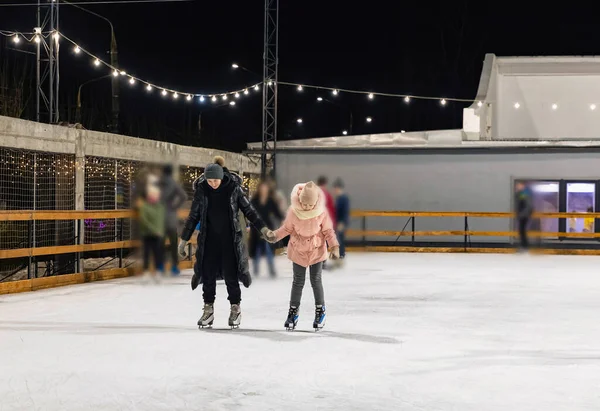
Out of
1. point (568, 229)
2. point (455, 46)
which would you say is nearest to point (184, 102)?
point (455, 46)

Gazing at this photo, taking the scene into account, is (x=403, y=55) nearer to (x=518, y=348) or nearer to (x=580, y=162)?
(x=580, y=162)

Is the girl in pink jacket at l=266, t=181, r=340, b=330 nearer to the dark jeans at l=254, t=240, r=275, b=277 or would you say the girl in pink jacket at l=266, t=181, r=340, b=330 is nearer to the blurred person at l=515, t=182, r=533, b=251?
the dark jeans at l=254, t=240, r=275, b=277

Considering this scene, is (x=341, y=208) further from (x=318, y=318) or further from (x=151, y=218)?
(x=318, y=318)

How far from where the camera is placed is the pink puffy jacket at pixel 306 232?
310 inches

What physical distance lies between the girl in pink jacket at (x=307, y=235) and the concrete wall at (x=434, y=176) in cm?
1657

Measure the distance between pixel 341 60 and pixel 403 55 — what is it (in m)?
5.03

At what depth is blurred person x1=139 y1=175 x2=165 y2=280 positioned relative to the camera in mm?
11711

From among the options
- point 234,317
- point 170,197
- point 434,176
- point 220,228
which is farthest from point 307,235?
point 434,176

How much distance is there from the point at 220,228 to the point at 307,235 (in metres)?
0.76

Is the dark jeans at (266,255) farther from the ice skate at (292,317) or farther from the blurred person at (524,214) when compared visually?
the blurred person at (524,214)

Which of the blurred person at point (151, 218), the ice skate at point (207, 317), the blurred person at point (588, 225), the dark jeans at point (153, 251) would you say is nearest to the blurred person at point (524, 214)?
the blurred person at point (588, 225)

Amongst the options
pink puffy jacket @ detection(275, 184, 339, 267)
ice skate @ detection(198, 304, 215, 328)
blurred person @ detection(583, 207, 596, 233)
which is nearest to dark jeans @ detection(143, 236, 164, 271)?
ice skate @ detection(198, 304, 215, 328)

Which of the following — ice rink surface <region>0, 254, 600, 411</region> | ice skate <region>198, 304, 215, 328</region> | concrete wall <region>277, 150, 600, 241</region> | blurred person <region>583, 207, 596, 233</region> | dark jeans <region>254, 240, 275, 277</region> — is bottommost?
ice rink surface <region>0, 254, 600, 411</region>

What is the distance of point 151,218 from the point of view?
12.0 metres
